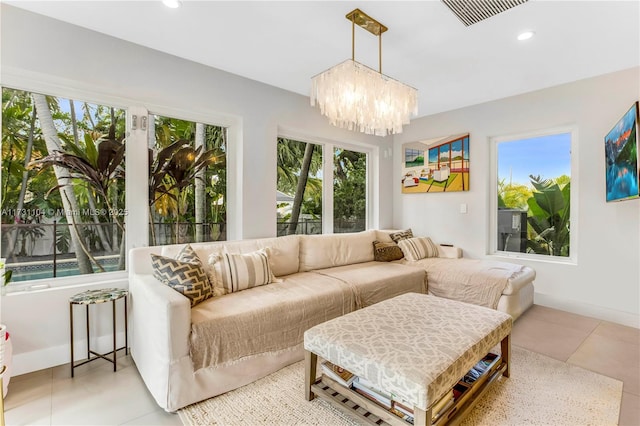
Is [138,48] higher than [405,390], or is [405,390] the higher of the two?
[138,48]

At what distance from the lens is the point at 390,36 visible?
8.06 feet

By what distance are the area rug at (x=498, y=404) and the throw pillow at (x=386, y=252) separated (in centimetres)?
178

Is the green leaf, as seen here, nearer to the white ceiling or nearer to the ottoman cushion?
the white ceiling

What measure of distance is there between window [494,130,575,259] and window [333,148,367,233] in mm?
1826

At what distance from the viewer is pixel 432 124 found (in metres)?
4.53

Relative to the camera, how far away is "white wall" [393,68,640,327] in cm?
305

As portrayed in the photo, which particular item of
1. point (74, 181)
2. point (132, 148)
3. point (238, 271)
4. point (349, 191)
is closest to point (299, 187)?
point (349, 191)

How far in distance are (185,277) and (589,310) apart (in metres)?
3.97

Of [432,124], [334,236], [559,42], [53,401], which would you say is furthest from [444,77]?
[53,401]

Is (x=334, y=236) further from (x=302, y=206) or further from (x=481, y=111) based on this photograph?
(x=481, y=111)

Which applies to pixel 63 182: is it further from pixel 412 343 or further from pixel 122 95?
pixel 412 343

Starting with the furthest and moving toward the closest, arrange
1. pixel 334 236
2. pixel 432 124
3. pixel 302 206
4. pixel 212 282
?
pixel 432 124
pixel 302 206
pixel 334 236
pixel 212 282

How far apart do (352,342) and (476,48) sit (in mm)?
2628

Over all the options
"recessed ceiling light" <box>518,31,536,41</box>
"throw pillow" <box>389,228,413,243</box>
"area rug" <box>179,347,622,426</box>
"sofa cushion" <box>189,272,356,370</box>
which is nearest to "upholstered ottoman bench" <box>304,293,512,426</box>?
"area rug" <box>179,347,622,426</box>
